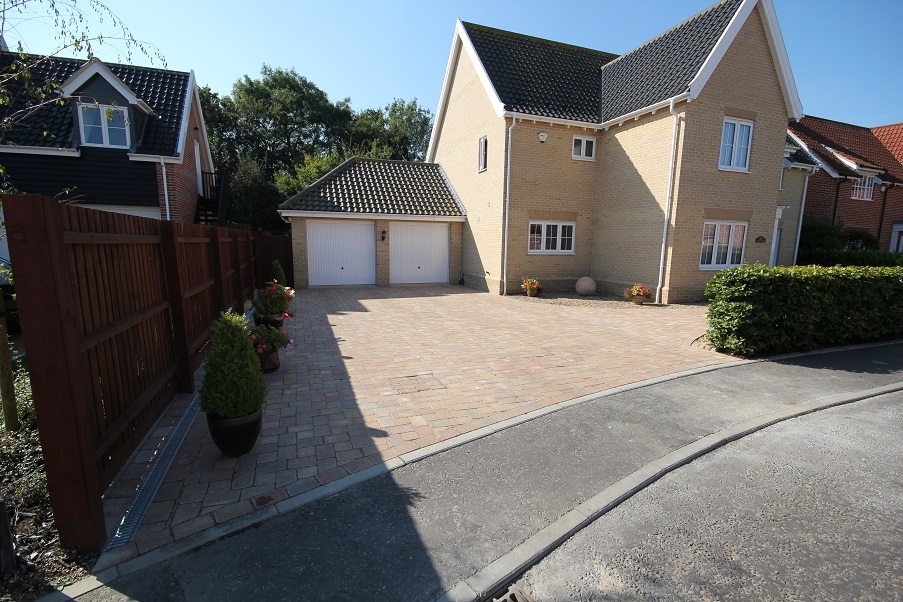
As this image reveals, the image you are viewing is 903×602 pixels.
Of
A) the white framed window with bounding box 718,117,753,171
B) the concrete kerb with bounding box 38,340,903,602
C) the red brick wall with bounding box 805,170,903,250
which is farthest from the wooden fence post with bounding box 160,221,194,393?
the red brick wall with bounding box 805,170,903,250

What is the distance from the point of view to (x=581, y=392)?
5.74 meters

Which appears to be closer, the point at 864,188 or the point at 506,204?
the point at 506,204

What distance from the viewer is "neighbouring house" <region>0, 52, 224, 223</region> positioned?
13070 millimetres

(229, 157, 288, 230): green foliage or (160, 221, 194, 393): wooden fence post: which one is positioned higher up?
(229, 157, 288, 230): green foliage

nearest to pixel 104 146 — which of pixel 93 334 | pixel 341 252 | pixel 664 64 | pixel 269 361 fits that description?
pixel 341 252

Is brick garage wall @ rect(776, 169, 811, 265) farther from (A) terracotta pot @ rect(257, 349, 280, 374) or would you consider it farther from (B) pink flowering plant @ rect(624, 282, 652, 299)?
(A) terracotta pot @ rect(257, 349, 280, 374)

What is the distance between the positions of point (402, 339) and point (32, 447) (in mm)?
5635

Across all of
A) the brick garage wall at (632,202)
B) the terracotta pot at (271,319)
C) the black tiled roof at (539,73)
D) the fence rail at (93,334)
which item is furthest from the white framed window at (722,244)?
the fence rail at (93,334)

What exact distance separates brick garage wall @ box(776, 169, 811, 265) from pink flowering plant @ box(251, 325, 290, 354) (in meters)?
21.7

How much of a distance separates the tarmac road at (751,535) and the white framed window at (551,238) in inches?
476

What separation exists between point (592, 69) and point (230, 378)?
19.4m

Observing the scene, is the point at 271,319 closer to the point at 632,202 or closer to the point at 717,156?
the point at 632,202

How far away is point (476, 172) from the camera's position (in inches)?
677

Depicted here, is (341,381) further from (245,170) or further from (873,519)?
(245,170)
